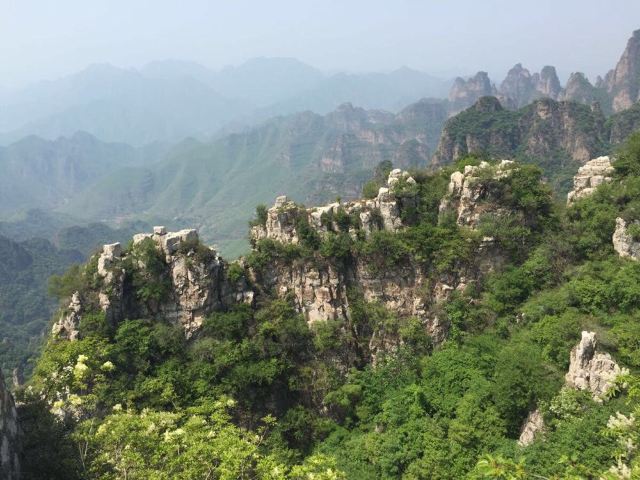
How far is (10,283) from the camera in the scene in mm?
110750

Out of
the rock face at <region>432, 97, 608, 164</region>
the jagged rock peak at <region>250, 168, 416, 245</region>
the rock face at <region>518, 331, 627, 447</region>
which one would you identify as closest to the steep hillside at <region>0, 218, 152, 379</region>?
the jagged rock peak at <region>250, 168, 416, 245</region>

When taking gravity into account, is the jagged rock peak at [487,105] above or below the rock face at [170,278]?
above

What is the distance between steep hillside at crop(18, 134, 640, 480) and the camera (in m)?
17.3

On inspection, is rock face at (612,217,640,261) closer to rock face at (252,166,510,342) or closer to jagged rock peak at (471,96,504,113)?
rock face at (252,166,510,342)

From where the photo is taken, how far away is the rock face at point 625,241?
2116 cm

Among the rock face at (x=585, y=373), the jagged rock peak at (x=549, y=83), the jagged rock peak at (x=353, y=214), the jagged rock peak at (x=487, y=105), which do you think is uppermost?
the jagged rock peak at (x=549, y=83)

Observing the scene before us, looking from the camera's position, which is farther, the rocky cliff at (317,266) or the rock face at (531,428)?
the rocky cliff at (317,266)

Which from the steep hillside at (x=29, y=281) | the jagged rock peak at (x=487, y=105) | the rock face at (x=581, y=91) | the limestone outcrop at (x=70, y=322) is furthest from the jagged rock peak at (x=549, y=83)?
the limestone outcrop at (x=70, y=322)

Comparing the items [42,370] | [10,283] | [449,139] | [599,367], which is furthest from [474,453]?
[10,283]

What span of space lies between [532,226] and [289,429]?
16.7 metres

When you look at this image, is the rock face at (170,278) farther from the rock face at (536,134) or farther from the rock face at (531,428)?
the rock face at (536,134)

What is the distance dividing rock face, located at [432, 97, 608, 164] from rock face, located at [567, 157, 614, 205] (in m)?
58.1

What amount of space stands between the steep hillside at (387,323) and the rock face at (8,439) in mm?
672

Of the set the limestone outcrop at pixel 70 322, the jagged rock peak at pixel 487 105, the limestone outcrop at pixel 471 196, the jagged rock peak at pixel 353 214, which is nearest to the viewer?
the limestone outcrop at pixel 70 322
